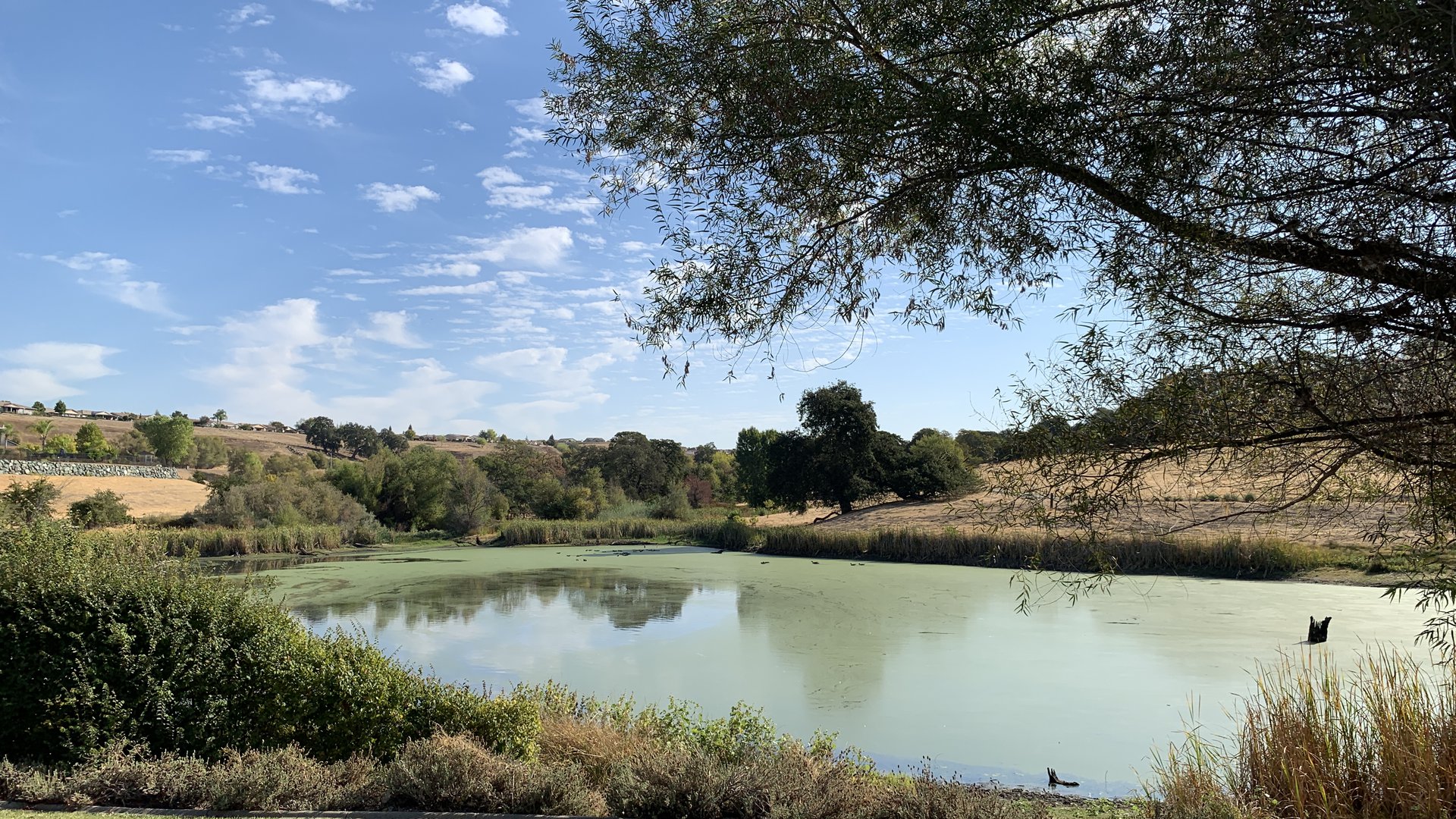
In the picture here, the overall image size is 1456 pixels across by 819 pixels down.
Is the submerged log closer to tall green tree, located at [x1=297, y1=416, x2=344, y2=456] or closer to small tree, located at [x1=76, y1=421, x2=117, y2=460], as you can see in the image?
small tree, located at [x1=76, y1=421, x2=117, y2=460]

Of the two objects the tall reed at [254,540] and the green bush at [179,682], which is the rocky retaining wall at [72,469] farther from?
the green bush at [179,682]

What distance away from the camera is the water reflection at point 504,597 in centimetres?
1348

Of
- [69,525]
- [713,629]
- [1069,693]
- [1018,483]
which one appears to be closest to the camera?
[1018,483]

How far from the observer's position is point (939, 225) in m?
4.02

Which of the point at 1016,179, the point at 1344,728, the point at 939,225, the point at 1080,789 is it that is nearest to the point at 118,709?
the point at 939,225

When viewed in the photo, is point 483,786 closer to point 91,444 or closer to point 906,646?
point 906,646

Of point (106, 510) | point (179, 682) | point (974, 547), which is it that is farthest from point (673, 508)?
point (179, 682)

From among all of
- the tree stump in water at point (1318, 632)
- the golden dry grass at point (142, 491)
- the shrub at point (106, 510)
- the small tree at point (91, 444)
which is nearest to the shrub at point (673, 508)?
the golden dry grass at point (142, 491)

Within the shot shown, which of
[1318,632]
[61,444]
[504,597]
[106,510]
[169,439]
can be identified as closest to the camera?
[1318,632]

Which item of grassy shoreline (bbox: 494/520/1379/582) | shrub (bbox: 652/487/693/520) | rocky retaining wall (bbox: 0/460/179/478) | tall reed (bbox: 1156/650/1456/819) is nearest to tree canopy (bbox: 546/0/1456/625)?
tall reed (bbox: 1156/650/1456/819)

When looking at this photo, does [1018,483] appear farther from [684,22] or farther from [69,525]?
[69,525]

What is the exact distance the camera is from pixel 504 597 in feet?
52.2

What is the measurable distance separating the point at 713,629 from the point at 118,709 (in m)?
8.27

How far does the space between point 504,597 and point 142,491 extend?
100 ft
